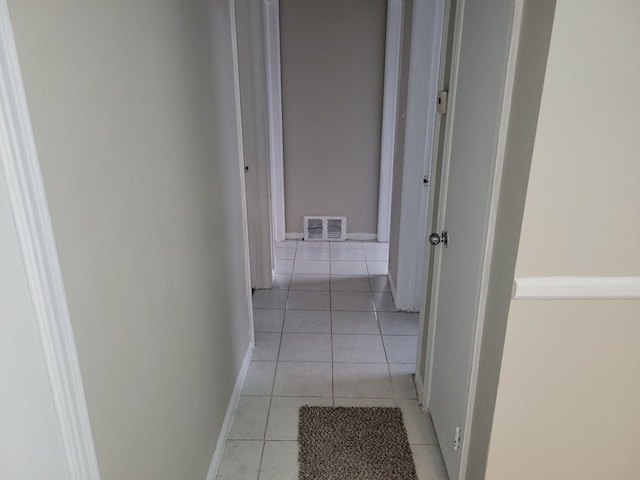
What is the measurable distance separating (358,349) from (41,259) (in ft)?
6.99

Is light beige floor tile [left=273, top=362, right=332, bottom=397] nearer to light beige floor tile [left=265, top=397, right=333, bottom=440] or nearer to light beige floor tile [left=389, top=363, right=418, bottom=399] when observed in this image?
light beige floor tile [left=265, top=397, right=333, bottom=440]

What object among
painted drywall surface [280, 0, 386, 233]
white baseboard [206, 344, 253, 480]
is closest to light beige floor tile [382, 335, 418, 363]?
white baseboard [206, 344, 253, 480]

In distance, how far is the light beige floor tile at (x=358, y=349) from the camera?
2.54 meters

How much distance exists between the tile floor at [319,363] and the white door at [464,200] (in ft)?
1.12

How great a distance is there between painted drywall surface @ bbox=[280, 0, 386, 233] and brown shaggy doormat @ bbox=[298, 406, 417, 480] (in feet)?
8.99

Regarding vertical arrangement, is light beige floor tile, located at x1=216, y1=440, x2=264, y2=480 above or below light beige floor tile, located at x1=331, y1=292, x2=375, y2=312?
below

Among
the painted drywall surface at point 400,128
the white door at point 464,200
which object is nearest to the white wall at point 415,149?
the painted drywall surface at point 400,128

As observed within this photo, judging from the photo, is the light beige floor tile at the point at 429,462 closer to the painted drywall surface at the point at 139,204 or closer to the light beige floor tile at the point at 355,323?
the painted drywall surface at the point at 139,204

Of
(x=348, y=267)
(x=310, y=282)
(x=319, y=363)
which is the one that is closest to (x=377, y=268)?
(x=348, y=267)

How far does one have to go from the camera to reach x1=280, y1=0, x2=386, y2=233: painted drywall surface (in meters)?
4.07

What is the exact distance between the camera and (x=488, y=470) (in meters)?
1.35

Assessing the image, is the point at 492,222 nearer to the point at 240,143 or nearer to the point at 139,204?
the point at 139,204

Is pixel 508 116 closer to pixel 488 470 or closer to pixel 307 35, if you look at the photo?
pixel 488 470

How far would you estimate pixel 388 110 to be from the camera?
4.19 meters
